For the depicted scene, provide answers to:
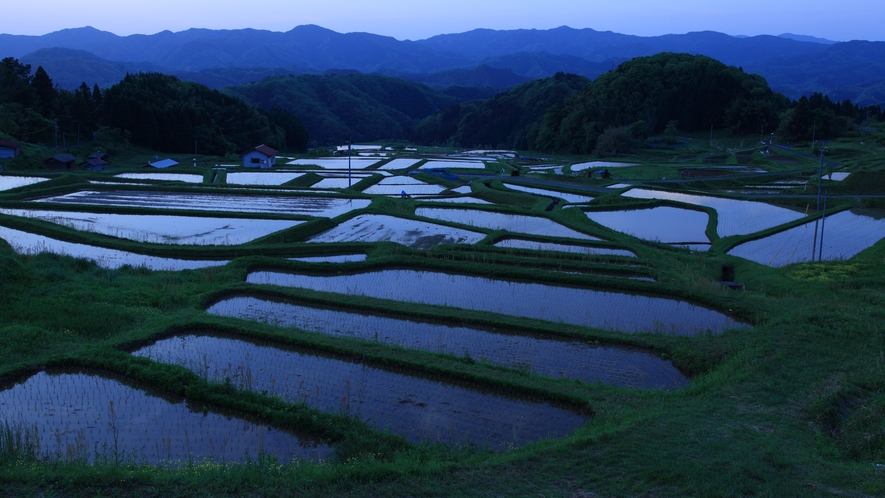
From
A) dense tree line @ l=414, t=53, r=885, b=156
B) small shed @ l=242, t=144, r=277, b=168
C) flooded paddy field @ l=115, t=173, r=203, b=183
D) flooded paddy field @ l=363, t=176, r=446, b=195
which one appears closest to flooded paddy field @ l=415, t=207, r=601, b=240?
flooded paddy field @ l=363, t=176, r=446, b=195

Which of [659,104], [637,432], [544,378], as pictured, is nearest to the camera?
[637,432]

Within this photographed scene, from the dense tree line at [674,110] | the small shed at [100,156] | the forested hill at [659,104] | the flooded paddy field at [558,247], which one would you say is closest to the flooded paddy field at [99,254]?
the flooded paddy field at [558,247]

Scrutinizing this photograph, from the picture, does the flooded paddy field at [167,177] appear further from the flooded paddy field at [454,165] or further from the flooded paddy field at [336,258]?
the flooded paddy field at [336,258]

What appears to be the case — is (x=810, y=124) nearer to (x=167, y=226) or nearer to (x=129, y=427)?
(x=167, y=226)

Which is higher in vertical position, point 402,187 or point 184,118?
point 184,118

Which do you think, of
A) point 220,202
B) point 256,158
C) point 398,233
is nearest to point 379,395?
point 398,233

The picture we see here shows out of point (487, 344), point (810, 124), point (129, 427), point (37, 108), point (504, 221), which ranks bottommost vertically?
point (129, 427)

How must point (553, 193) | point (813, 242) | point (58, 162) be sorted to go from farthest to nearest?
point (58, 162) < point (553, 193) < point (813, 242)
